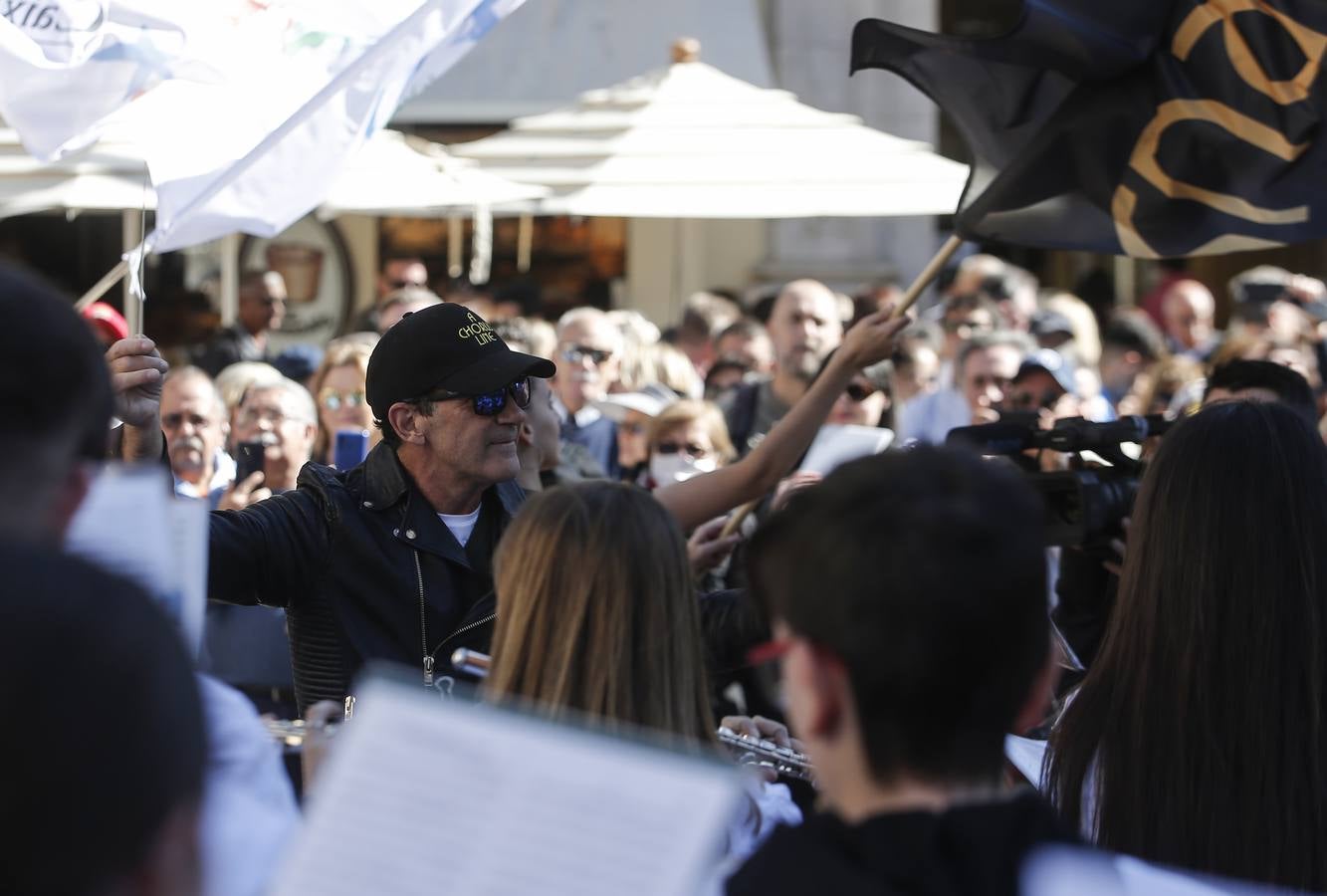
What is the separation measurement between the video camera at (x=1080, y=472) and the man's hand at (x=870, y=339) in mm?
252

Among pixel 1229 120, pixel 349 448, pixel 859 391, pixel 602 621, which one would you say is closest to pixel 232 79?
pixel 349 448

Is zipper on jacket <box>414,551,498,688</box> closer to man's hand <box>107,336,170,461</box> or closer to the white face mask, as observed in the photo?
man's hand <box>107,336,170,461</box>

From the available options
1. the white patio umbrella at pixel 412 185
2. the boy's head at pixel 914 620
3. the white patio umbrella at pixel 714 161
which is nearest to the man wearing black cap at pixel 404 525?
the boy's head at pixel 914 620

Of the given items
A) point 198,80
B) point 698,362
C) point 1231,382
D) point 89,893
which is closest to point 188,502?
point 89,893

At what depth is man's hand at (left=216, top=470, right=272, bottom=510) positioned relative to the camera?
17.8ft

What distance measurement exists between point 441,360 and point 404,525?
35 centimetres

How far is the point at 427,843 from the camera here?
1.36 meters

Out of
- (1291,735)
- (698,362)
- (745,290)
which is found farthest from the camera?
(745,290)

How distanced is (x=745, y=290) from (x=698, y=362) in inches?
147

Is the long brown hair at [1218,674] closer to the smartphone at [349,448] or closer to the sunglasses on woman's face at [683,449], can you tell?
the smartphone at [349,448]

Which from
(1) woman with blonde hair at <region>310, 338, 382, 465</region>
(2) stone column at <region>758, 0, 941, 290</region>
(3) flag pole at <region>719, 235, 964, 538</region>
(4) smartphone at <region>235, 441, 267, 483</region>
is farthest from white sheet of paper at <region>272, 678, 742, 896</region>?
(2) stone column at <region>758, 0, 941, 290</region>

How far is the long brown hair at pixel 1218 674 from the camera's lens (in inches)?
101

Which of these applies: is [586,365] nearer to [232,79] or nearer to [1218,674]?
[232,79]

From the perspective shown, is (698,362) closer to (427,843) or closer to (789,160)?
(789,160)
